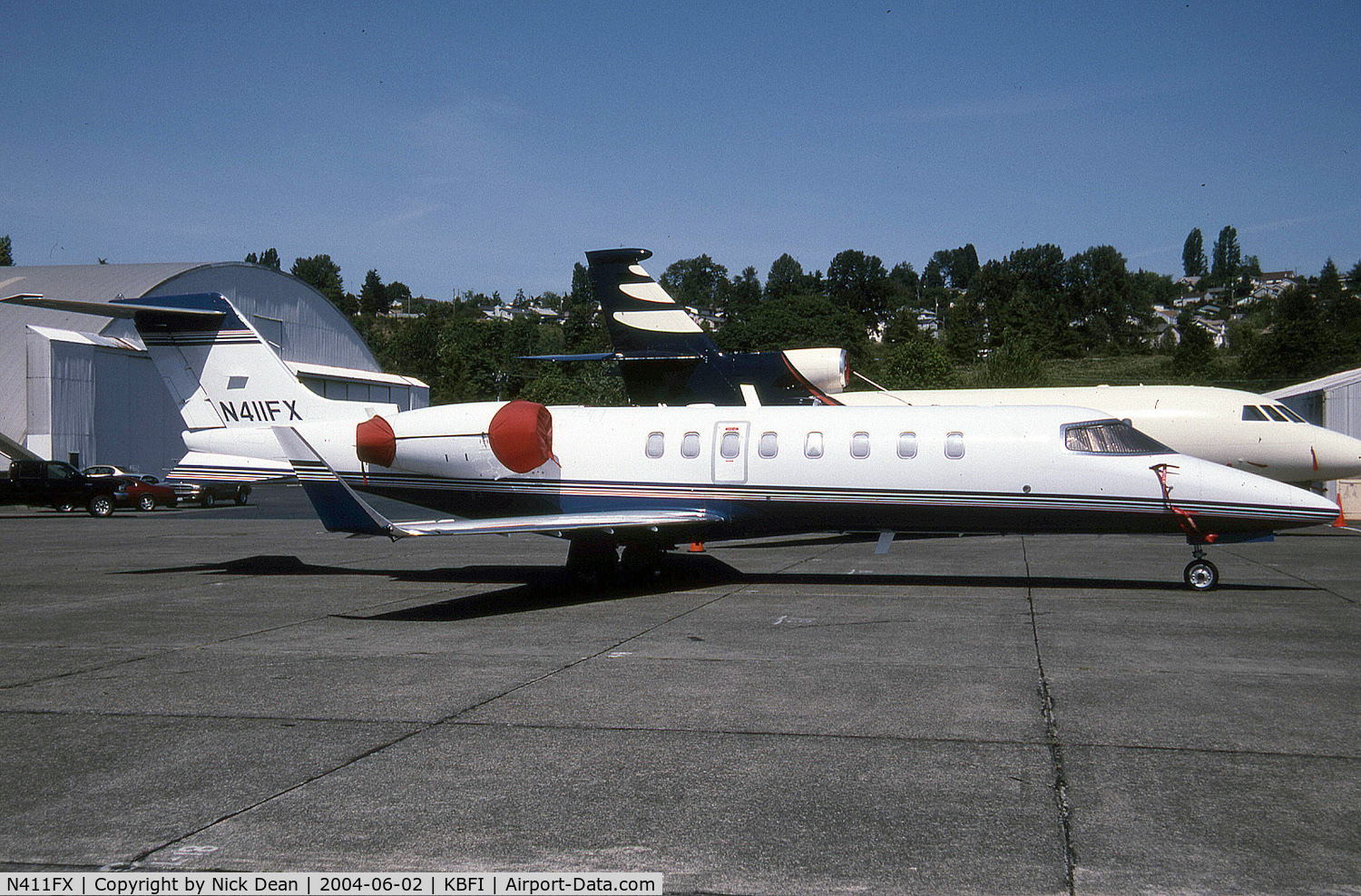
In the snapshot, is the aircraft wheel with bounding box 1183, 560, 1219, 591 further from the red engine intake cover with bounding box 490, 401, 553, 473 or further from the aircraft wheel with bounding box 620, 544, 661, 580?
the red engine intake cover with bounding box 490, 401, 553, 473

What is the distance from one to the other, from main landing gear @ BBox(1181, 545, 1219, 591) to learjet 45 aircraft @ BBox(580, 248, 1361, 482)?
9.36m

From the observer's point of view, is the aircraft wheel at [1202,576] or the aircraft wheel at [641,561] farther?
the aircraft wheel at [641,561]

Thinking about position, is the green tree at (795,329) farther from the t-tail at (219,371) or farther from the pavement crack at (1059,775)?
the pavement crack at (1059,775)

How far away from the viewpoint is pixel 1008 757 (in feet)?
20.8

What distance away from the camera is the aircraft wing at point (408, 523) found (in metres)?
12.8

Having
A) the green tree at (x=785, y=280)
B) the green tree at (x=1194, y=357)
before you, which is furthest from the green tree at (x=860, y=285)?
the green tree at (x=1194, y=357)

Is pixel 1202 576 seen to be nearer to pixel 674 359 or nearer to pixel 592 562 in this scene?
pixel 592 562

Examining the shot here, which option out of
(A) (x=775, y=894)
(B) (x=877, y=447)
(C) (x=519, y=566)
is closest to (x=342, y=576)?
(C) (x=519, y=566)

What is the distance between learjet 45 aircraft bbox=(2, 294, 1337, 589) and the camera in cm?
1396

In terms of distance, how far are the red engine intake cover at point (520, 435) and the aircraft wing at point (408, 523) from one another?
0.91m

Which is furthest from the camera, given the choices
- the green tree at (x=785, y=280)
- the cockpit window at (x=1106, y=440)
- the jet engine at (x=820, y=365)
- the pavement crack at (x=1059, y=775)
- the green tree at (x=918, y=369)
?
the green tree at (x=785, y=280)

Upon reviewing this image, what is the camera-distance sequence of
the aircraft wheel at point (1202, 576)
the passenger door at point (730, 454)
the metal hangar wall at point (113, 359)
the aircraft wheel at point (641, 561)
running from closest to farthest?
the aircraft wheel at point (1202, 576)
the passenger door at point (730, 454)
the aircraft wheel at point (641, 561)
the metal hangar wall at point (113, 359)

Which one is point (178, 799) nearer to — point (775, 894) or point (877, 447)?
point (775, 894)

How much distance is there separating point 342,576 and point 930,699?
1132 centimetres
